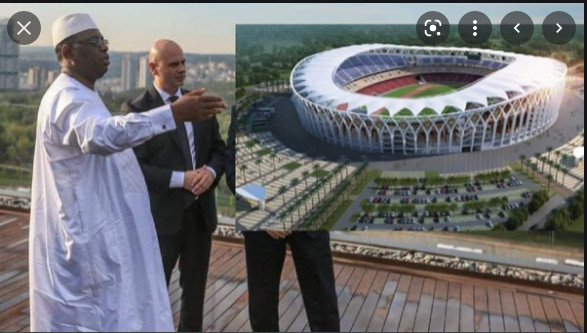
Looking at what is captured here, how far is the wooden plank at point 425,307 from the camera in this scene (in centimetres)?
395

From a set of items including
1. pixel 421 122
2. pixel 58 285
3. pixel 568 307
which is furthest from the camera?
pixel 568 307

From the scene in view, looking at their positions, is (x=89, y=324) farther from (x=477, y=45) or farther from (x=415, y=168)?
(x=477, y=45)

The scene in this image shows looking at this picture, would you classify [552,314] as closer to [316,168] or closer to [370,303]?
[370,303]

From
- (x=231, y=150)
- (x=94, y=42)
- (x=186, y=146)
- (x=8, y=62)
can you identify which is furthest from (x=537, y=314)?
(x=8, y=62)

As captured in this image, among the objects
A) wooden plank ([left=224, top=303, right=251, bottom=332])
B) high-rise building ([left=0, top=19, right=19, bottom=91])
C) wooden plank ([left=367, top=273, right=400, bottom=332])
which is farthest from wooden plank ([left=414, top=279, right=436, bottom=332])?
high-rise building ([left=0, top=19, right=19, bottom=91])

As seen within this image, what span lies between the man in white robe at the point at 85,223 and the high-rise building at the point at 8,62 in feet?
3.62

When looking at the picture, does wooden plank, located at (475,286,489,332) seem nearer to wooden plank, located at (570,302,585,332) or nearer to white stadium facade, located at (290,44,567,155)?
wooden plank, located at (570,302,585,332)

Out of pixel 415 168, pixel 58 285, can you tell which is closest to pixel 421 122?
pixel 415 168

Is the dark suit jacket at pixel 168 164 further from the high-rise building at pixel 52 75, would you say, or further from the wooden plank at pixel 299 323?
the wooden plank at pixel 299 323

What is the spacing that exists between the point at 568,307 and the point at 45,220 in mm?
2994

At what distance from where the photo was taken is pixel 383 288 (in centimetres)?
434

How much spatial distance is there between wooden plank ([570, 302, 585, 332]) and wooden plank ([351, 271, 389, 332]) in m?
1.12

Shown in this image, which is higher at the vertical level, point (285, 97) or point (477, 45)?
point (477, 45)

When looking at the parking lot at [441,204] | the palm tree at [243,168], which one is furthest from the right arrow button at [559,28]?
the palm tree at [243,168]
